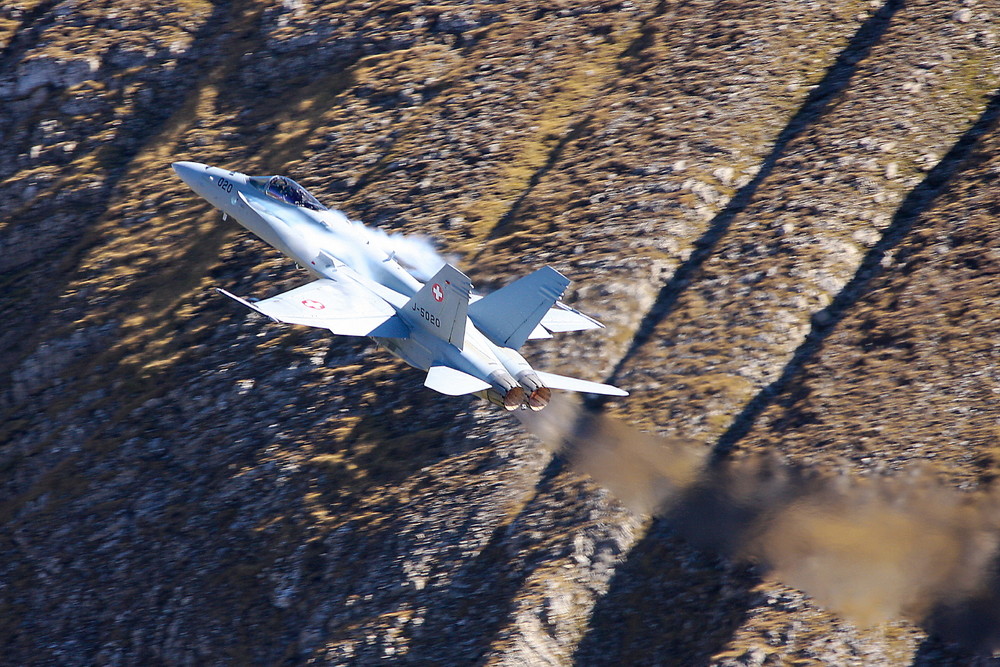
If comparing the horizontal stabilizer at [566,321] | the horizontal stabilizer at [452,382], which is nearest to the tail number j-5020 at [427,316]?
the horizontal stabilizer at [452,382]

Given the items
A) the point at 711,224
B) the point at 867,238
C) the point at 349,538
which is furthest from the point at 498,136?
the point at 349,538

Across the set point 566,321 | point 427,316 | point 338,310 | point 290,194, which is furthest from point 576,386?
point 290,194

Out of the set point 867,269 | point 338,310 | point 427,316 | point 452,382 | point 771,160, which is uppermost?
point 427,316

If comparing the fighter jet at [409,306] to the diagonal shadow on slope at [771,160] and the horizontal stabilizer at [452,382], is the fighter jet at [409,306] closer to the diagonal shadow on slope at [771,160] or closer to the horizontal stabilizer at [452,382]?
the horizontal stabilizer at [452,382]

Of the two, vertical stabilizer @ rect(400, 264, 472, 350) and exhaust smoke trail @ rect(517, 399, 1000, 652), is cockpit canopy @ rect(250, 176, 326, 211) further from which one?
exhaust smoke trail @ rect(517, 399, 1000, 652)

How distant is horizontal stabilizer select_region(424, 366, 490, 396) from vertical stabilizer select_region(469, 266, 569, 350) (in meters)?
1.71

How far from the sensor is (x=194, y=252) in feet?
124

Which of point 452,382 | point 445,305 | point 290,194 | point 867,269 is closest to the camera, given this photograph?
point 452,382

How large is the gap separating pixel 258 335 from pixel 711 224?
53.3 ft

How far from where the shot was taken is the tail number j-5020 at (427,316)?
25234 mm

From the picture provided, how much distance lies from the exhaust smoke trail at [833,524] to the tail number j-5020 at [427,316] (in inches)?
208

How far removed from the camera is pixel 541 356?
29.8 m

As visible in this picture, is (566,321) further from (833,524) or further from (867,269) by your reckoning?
(867,269)

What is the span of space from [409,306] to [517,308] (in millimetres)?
3238
